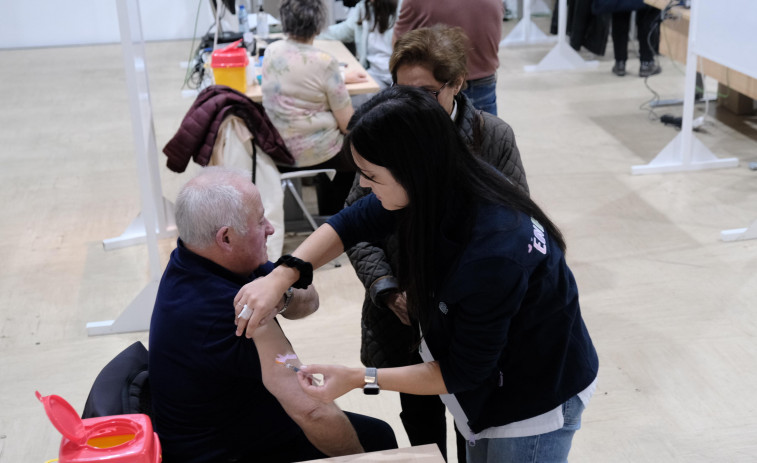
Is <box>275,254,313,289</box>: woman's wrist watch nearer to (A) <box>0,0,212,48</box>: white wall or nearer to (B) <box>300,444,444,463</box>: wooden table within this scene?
(B) <box>300,444,444,463</box>: wooden table

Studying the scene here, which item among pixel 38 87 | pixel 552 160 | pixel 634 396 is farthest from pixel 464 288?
pixel 38 87

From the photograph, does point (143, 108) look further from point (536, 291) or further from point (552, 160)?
point (552, 160)

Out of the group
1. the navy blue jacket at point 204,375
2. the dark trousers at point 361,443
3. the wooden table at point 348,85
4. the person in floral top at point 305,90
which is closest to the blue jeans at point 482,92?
the person in floral top at point 305,90

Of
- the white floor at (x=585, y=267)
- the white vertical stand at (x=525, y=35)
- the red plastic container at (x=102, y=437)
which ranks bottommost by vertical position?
the white floor at (x=585, y=267)

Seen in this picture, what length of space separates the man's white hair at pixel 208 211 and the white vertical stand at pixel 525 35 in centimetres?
752

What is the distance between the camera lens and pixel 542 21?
10148mm

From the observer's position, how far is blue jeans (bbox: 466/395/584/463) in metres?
1.66

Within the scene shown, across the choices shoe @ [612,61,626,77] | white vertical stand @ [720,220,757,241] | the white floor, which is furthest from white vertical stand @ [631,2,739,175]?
shoe @ [612,61,626,77]

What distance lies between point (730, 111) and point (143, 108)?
4563 millimetres

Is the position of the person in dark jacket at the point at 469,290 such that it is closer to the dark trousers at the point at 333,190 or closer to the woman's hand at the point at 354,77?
the dark trousers at the point at 333,190

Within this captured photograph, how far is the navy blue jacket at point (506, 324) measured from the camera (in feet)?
4.71

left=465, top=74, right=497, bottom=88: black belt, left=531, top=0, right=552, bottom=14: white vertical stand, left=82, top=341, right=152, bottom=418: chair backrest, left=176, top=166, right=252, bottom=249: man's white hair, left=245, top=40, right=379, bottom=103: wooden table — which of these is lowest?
left=531, top=0, right=552, bottom=14: white vertical stand

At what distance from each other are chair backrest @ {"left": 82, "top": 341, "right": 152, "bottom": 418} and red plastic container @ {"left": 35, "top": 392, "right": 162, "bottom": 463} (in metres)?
0.23

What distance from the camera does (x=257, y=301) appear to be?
163cm
